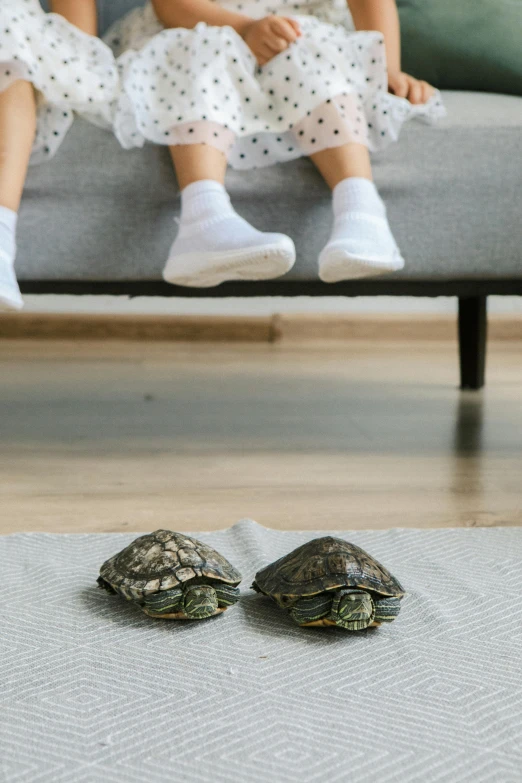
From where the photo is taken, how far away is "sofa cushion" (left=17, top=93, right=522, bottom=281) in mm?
1253

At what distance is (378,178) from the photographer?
4.26 ft

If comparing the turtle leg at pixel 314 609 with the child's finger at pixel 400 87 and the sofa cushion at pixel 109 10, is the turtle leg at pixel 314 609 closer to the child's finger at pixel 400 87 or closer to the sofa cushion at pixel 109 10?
the child's finger at pixel 400 87

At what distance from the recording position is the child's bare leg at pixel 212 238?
1.13m

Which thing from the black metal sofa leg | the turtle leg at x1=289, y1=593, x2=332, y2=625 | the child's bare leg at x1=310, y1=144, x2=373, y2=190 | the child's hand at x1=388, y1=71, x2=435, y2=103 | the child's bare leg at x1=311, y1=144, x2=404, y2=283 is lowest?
the black metal sofa leg

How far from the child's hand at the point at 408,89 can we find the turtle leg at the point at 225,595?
0.93 meters

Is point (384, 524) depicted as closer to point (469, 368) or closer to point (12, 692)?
point (12, 692)

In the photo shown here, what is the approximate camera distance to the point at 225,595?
78 cm

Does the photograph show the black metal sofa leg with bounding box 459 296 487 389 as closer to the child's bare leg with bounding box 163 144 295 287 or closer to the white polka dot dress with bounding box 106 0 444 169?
the white polka dot dress with bounding box 106 0 444 169

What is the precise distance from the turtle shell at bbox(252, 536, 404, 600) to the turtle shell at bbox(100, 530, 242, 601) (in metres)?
0.05

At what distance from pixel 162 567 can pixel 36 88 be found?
84cm

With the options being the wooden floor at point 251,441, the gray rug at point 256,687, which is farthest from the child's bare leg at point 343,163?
the gray rug at point 256,687

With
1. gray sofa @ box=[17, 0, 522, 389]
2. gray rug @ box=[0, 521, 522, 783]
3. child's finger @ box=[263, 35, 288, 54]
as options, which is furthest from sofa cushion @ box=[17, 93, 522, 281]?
gray rug @ box=[0, 521, 522, 783]

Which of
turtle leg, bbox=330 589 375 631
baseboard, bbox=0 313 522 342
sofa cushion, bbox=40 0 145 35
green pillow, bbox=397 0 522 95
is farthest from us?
baseboard, bbox=0 313 522 342

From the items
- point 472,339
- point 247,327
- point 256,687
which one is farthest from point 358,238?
point 247,327
